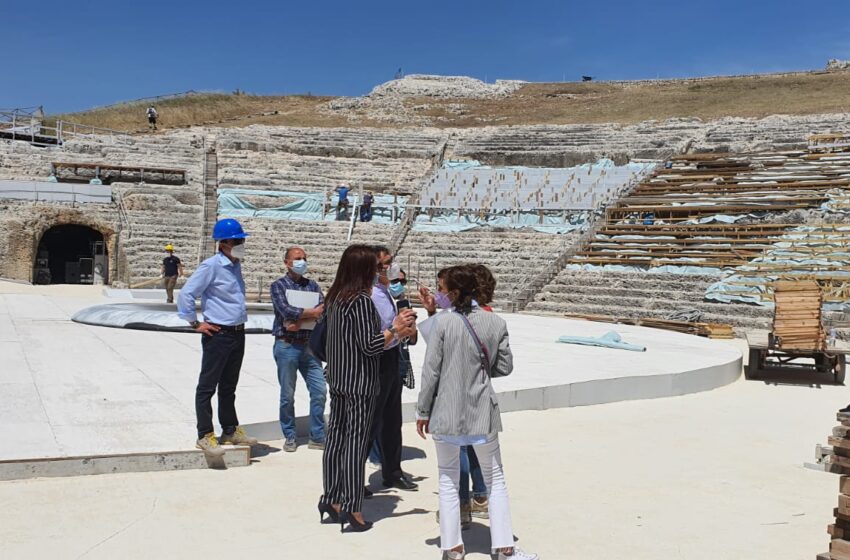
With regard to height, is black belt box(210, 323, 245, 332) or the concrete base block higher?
black belt box(210, 323, 245, 332)

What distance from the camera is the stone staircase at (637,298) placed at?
18.4m

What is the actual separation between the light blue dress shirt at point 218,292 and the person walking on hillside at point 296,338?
39 cm

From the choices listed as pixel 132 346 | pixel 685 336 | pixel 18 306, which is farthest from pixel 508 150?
pixel 132 346

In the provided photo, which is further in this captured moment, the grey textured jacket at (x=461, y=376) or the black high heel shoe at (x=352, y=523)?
the black high heel shoe at (x=352, y=523)

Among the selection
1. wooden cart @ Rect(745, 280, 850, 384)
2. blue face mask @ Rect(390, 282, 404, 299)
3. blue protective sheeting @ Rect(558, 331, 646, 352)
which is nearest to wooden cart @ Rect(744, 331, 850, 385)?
wooden cart @ Rect(745, 280, 850, 384)

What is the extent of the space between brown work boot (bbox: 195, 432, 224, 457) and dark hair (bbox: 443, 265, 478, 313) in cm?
230

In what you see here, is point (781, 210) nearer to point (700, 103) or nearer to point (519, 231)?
point (519, 231)

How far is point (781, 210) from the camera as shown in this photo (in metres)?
22.5

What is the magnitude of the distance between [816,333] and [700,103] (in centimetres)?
3320

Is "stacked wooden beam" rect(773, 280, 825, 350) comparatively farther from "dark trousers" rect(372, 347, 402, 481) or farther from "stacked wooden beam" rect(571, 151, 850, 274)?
"stacked wooden beam" rect(571, 151, 850, 274)

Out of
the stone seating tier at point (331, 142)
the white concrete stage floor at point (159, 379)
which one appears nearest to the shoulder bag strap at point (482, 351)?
the white concrete stage floor at point (159, 379)

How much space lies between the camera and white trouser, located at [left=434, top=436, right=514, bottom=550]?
4.23m

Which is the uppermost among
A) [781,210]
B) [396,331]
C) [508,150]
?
[508,150]

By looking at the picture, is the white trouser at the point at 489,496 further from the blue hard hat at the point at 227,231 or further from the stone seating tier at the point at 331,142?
the stone seating tier at the point at 331,142
